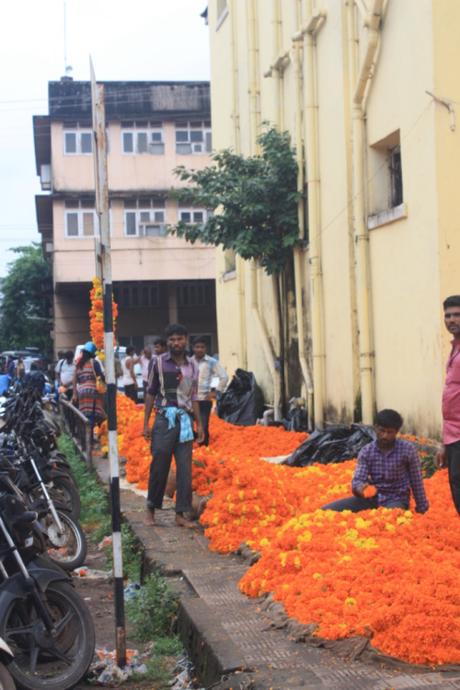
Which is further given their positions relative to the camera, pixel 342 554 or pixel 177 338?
pixel 177 338

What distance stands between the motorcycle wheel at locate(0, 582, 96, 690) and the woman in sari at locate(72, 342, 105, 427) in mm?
10319

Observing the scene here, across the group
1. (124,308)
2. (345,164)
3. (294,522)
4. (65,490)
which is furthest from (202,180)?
(124,308)

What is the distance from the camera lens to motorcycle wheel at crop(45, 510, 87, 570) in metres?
8.45

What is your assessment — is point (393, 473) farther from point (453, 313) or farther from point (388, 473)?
point (453, 313)

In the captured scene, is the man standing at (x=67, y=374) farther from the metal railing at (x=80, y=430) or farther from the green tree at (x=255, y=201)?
the green tree at (x=255, y=201)

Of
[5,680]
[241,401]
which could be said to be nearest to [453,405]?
[5,680]

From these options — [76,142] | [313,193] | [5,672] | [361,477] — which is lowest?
[5,672]

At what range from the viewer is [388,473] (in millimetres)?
7348

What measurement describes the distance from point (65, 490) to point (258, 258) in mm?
7310

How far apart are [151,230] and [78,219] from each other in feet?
9.48

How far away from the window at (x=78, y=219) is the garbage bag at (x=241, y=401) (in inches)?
784

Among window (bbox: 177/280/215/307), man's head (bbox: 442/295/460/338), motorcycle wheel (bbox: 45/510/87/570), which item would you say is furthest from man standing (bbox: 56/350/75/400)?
window (bbox: 177/280/215/307)

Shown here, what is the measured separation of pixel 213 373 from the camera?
45.0 ft

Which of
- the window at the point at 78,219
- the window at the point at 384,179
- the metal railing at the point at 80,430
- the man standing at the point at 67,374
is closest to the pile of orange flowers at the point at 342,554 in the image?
the window at the point at 384,179
